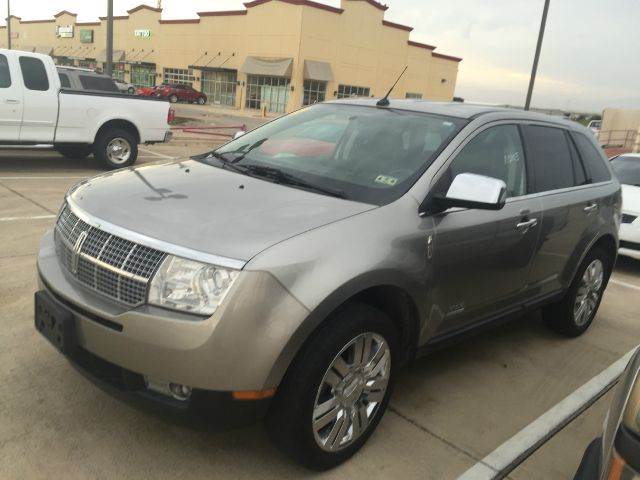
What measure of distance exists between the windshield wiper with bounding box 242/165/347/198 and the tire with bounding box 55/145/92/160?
331 inches

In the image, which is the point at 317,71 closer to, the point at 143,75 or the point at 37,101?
the point at 143,75

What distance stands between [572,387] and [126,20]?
65.1 meters

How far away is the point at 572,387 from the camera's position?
386cm

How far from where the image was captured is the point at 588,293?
15.6 feet

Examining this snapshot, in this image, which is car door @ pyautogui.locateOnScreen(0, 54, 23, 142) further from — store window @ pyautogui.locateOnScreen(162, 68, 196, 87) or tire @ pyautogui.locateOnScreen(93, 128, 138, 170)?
store window @ pyautogui.locateOnScreen(162, 68, 196, 87)

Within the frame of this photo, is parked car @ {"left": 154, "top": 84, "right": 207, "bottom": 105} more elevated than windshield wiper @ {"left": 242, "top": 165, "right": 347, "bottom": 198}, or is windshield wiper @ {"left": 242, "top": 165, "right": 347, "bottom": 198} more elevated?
windshield wiper @ {"left": 242, "top": 165, "right": 347, "bottom": 198}

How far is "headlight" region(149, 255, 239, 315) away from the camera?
2.23 meters

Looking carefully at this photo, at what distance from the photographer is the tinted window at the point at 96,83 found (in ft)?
36.7

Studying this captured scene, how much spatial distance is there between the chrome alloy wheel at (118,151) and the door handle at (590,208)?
28.0 ft

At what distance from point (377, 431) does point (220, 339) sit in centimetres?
127

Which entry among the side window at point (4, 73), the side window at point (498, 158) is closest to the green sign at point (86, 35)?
the side window at point (4, 73)

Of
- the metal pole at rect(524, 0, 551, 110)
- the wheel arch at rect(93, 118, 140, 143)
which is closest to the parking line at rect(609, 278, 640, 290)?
the wheel arch at rect(93, 118, 140, 143)

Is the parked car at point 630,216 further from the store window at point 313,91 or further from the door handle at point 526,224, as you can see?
the store window at point 313,91

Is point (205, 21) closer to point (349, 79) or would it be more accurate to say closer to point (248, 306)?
point (349, 79)
